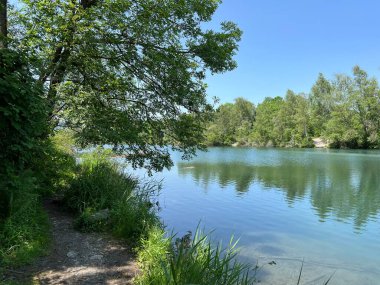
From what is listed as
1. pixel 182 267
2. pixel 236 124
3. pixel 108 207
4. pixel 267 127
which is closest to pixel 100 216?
pixel 108 207

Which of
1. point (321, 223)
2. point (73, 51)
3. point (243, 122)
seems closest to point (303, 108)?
point (243, 122)

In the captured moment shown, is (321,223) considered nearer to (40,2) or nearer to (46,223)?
(46,223)

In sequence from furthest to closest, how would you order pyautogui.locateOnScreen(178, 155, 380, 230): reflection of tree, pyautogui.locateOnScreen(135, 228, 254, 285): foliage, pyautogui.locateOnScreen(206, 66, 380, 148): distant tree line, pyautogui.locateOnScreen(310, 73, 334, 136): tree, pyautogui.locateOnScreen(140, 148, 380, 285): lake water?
1. pyautogui.locateOnScreen(310, 73, 334, 136): tree
2. pyautogui.locateOnScreen(206, 66, 380, 148): distant tree line
3. pyautogui.locateOnScreen(178, 155, 380, 230): reflection of tree
4. pyautogui.locateOnScreen(140, 148, 380, 285): lake water
5. pyautogui.locateOnScreen(135, 228, 254, 285): foliage

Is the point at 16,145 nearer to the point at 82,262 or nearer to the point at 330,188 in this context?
the point at 82,262

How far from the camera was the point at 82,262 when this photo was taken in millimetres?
5250

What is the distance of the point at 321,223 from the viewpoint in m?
11.6

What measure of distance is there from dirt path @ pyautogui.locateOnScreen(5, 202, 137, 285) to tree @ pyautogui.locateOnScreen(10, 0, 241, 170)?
268 centimetres

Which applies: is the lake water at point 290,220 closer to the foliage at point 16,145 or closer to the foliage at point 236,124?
the foliage at point 16,145

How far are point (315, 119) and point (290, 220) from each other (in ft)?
226

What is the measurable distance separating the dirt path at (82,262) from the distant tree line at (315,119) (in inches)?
1694

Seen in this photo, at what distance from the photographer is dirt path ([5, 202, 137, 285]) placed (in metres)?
4.65

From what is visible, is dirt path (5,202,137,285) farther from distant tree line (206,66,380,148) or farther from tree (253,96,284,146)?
tree (253,96,284,146)

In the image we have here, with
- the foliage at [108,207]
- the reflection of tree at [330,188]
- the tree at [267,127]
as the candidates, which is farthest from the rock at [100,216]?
the tree at [267,127]

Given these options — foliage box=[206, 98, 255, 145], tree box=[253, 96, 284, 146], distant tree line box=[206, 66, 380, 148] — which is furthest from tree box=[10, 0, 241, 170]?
tree box=[253, 96, 284, 146]
